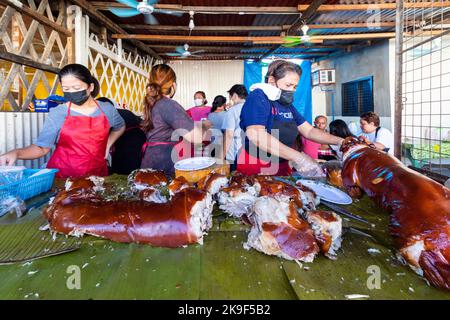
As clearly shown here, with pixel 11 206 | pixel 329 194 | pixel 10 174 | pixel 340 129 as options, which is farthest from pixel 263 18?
pixel 11 206

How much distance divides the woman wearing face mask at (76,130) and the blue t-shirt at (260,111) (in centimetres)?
122

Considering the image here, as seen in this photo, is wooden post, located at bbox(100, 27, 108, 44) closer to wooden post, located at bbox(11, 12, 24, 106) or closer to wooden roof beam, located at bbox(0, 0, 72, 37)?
wooden roof beam, located at bbox(0, 0, 72, 37)

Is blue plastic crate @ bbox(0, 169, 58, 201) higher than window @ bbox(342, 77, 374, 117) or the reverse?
the reverse

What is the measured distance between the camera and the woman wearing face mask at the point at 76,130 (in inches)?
87.8

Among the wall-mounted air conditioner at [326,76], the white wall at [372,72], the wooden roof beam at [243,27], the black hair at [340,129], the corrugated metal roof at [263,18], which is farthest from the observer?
the wall-mounted air conditioner at [326,76]

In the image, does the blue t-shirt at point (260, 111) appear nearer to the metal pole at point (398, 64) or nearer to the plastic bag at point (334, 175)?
the plastic bag at point (334, 175)

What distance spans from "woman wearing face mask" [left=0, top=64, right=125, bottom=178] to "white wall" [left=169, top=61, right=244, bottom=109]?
8159 millimetres

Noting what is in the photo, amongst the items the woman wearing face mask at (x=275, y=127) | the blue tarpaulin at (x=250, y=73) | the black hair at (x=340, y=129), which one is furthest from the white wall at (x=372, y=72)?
the woman wearing face mask at (x=275, y=127)

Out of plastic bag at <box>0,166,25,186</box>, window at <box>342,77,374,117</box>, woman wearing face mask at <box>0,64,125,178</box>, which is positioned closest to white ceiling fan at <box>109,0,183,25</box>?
woman wearing face mask at <box>0,64,125,178</box>

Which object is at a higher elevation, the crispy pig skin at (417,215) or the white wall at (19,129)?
the white wall at (19,129)

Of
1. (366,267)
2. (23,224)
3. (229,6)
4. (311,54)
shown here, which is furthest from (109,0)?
(311,54)

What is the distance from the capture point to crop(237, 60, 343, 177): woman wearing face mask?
213 centimetres

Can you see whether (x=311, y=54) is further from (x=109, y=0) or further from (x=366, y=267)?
(x=366, y=267)

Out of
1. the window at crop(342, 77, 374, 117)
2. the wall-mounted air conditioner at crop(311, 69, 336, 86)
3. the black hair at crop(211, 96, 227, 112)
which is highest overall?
the wall-mounted air conditioner at crop(311, 69, 336, 86)
